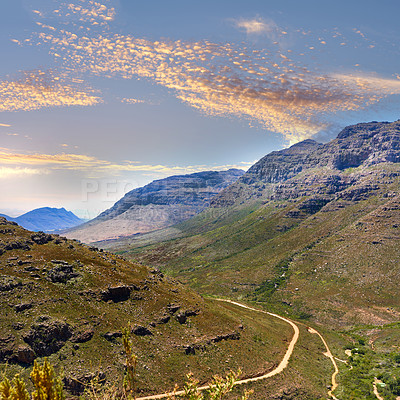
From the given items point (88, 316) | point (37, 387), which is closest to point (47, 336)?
point (88, 316)

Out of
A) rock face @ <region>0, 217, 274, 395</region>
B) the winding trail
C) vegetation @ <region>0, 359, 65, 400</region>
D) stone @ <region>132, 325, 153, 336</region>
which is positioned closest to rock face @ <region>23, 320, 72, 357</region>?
rock face @ <region>0, 217, 274, 395</region>

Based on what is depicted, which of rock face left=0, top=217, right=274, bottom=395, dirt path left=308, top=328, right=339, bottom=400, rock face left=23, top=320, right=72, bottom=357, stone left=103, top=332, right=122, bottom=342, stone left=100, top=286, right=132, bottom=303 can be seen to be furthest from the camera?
stone left=100, top=286, right=132, bottom=303

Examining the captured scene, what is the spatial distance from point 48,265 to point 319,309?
408 ft

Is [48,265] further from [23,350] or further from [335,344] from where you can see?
[335,344]

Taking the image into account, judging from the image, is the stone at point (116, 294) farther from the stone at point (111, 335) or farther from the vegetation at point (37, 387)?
the vegetation at point (37, 387)

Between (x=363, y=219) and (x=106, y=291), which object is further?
(x=363, y=219)

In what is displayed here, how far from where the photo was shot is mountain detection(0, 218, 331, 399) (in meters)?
47.7

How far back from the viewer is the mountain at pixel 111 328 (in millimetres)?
47656

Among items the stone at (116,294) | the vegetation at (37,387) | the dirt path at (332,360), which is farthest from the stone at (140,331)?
the vegetation at (37,387)

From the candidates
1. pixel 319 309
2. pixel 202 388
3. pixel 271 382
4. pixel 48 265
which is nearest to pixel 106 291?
pixel 48 265

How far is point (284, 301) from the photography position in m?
143

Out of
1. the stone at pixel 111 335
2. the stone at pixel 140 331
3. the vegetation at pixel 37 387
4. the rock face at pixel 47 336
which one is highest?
the vegetation at pixel 37 387

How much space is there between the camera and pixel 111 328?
2239 inches

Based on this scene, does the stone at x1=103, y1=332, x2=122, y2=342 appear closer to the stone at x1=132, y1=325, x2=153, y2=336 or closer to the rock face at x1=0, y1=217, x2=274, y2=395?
the rock face at x1=0, y1=217, x2=274, y2=395
